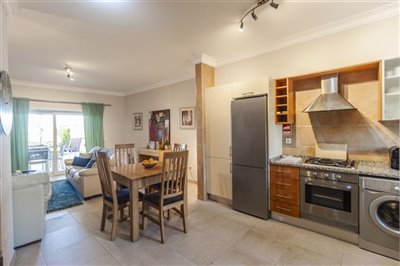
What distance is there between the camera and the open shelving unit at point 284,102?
2.94m

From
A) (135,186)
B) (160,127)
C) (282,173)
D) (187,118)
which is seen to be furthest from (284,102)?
(160,127)

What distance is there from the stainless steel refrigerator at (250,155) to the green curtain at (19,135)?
5372 millimetres

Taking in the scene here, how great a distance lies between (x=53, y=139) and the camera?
5828 mm

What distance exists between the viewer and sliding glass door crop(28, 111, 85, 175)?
18.0 feet

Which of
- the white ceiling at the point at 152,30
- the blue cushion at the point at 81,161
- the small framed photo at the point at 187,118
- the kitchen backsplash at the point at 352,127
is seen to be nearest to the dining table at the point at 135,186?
the white ceiling at the point at 152,30

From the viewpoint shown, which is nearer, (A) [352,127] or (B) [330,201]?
(B) [330,201]

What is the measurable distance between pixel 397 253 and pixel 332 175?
2.99 ft

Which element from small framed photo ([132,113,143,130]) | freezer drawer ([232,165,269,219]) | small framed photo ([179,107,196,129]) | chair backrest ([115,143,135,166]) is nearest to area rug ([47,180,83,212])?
chair backrest ([115,143,135,166])

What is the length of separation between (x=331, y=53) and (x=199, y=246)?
122 inches

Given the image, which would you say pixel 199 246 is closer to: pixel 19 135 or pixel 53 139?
pixel 19 135

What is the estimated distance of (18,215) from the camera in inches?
90.0

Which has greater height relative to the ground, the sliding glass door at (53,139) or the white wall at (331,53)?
the white wall at (331,53)

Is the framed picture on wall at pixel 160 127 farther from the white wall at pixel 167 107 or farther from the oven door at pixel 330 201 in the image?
the oven door at pixel 330 201

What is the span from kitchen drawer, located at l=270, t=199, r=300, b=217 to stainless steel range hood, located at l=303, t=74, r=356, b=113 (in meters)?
1.35
